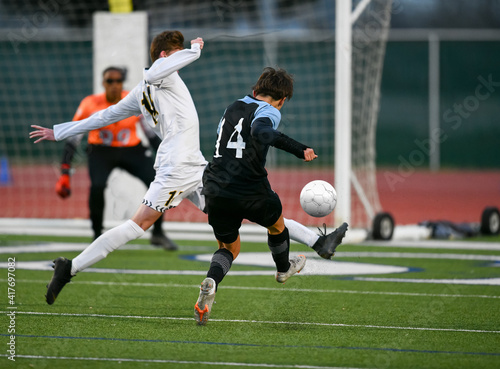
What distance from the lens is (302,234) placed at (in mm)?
A: 6664

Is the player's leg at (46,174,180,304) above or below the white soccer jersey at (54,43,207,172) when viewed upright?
below

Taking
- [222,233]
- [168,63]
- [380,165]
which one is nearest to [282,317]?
[222,233]

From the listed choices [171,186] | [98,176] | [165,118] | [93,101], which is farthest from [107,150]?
[171,186]

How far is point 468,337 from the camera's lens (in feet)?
18.8

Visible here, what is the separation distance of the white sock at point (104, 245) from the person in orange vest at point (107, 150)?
3.41 metres

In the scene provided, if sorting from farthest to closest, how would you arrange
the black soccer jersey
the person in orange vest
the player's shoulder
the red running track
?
the red running track → the player's shoulder → the person in orange vest → the black soccer jersey

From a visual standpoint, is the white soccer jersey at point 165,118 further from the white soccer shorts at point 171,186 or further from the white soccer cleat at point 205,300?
the white soccer cleat at point 205,300

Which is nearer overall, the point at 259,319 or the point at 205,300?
the point at 205,300

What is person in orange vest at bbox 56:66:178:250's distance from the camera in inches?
395

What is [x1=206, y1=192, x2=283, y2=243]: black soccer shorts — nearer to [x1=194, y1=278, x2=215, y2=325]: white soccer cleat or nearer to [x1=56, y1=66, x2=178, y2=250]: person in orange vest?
[x1=194, y1=278, x2=215, y2=325]: white soccer cleat

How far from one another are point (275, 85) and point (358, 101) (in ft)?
24.5

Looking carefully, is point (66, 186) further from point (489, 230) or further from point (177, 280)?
point (489, 230)

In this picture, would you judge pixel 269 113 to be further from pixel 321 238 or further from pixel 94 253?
pixel 94 253

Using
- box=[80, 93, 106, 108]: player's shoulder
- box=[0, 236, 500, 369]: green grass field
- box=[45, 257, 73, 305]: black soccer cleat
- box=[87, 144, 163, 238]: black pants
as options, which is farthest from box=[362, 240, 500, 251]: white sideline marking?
box=[45, 257, 73, 305]: black soccer cleat
